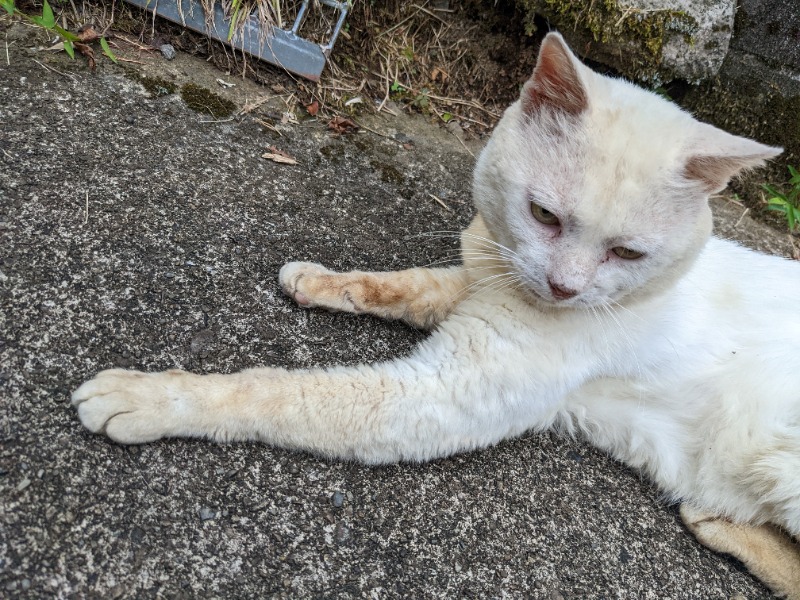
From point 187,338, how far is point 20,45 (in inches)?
60.7

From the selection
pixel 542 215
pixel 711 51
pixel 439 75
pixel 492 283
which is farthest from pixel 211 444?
pixel 711 51

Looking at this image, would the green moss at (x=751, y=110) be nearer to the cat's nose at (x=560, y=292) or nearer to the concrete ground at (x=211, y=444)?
the concrete ground at (x=211, y=444)

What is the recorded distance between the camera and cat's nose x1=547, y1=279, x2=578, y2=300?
1659 mm

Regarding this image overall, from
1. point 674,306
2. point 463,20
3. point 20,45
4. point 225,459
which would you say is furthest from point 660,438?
point 20,45

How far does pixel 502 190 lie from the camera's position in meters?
1.77

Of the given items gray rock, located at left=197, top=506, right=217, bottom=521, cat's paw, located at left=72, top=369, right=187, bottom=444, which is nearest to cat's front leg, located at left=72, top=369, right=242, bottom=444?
cat's paw, located at left=72, top=369, right=187, bottom=444

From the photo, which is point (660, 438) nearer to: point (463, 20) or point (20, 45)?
point (463, 20)

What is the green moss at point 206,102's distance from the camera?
254 cm

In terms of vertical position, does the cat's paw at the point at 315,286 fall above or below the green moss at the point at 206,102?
below

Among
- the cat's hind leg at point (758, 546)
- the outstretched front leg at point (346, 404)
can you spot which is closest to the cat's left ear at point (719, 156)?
the outstretched front leg at point (346, 404)

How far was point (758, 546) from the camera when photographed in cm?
194

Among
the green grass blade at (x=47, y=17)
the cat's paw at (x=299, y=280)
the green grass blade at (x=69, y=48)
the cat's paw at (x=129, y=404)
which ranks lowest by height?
→ the cat's paw at (x=129, y=404)

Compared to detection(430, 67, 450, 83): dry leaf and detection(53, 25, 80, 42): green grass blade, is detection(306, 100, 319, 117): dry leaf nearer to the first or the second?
detection(430, 67, 450, 83): dry leaf

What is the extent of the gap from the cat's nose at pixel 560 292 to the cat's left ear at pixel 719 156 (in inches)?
18.1
